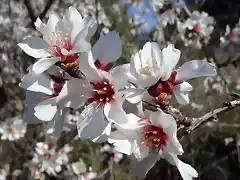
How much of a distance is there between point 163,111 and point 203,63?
0.14 metres

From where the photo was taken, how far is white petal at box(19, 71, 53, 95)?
2.89 ft

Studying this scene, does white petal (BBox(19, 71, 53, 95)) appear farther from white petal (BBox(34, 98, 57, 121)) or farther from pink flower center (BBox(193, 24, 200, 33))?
pink flower center (BBox(193, 24, 200, 33))

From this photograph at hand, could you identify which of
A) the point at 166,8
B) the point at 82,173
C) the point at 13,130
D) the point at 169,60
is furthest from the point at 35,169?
the point at 169,60

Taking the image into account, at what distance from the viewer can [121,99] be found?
0.86 m

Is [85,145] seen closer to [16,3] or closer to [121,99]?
[16,3]

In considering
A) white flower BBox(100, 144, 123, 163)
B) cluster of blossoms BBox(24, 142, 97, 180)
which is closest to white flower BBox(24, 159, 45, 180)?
cluster of blossoms BBox(24, 142, 97, 180)

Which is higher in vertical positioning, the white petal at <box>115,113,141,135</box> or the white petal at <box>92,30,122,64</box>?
the white petal at <box>92,30,122,64</box>

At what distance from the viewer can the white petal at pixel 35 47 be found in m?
0.92

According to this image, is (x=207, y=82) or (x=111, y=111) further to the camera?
(x=207, y=82)

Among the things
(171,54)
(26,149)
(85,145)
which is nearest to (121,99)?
(171,54)

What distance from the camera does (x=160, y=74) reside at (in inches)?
34.5

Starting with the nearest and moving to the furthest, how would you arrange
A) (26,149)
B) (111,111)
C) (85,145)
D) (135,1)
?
(111,111) < (26,149) < (85,145) < (135,1)

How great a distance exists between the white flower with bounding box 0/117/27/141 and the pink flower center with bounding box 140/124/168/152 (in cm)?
221

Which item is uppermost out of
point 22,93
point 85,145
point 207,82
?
point 22,93
